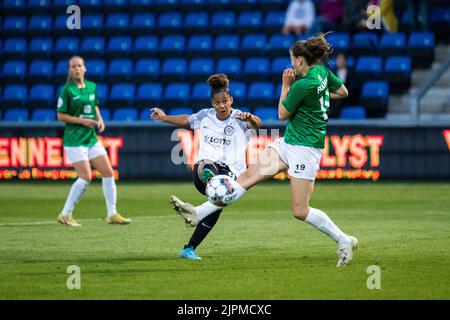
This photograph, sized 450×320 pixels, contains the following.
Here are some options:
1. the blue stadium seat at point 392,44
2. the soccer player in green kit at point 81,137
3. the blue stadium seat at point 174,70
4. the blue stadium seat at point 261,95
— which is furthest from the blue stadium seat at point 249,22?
the soccer player in green kit at point 81,137

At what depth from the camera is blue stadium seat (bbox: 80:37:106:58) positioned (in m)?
25.6

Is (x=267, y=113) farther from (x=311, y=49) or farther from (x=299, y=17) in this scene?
(x=311, y=49)

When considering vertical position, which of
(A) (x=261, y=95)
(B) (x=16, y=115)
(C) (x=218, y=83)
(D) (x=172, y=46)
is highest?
(D) (x=172, y=46)

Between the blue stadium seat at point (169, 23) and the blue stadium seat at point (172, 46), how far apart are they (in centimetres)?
41

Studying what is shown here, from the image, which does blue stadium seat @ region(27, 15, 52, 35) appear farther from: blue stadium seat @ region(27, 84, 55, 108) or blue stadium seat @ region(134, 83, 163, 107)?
blue stadium seat @ region(134, 83, 163, 107)

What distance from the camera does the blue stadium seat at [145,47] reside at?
25155mm

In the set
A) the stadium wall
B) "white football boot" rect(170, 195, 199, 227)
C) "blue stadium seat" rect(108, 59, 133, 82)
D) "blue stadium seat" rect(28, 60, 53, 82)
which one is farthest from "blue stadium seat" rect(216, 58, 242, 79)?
"white football boot" rect(170, 195, 199, 227)

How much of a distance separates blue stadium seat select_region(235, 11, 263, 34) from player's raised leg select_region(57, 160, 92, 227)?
12.2 m

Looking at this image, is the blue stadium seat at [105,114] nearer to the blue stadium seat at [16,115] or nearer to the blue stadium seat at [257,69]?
the blue stadium seat at [16,115]

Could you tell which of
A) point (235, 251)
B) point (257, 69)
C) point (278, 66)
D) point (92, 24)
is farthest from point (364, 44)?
point (235, 251)

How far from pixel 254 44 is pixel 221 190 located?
15358mm

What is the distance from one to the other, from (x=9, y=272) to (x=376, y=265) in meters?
3.32

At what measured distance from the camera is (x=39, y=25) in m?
26.8
